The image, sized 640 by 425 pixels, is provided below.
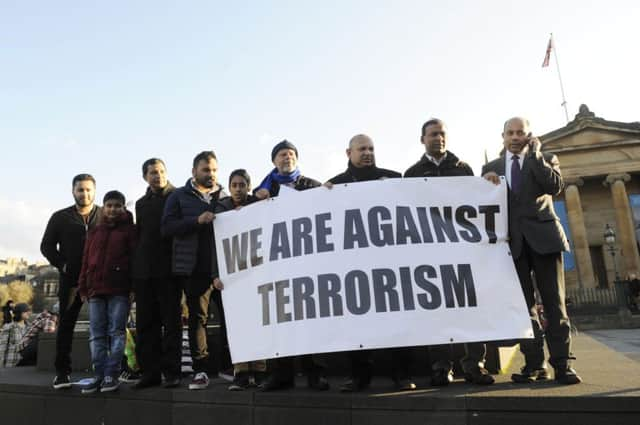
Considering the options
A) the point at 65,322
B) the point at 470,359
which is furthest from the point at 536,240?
the point at 65,322

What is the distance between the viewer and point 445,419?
354 cm

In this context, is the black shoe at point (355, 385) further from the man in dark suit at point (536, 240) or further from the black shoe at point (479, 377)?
the man in dark suit at point (536, 240)

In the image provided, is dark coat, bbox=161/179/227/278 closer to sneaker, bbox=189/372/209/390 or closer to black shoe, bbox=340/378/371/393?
sneaker, bbox=189/372/209/390

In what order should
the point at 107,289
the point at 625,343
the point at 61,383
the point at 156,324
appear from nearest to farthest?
the point at 107,289
the point at 156,324
the point at 61,383
the point at 625,343

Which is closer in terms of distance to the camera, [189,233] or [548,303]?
[548,303]

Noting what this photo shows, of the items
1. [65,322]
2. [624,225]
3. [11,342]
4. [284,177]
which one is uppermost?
[624,225]

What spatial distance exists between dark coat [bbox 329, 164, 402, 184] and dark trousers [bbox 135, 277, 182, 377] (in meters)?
2.10

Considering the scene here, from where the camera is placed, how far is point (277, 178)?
511cm

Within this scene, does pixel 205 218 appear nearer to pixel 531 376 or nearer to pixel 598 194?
pixel 531 376

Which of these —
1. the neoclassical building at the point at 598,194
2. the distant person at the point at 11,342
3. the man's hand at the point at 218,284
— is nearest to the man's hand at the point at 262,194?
the man's hand at the point at 218,284

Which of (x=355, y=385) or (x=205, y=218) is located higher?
(x=205, y=218)

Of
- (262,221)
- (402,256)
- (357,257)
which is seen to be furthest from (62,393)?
(402,256)

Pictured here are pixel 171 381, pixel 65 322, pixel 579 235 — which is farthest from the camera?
pixel 579 235

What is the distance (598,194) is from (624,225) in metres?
3.89
